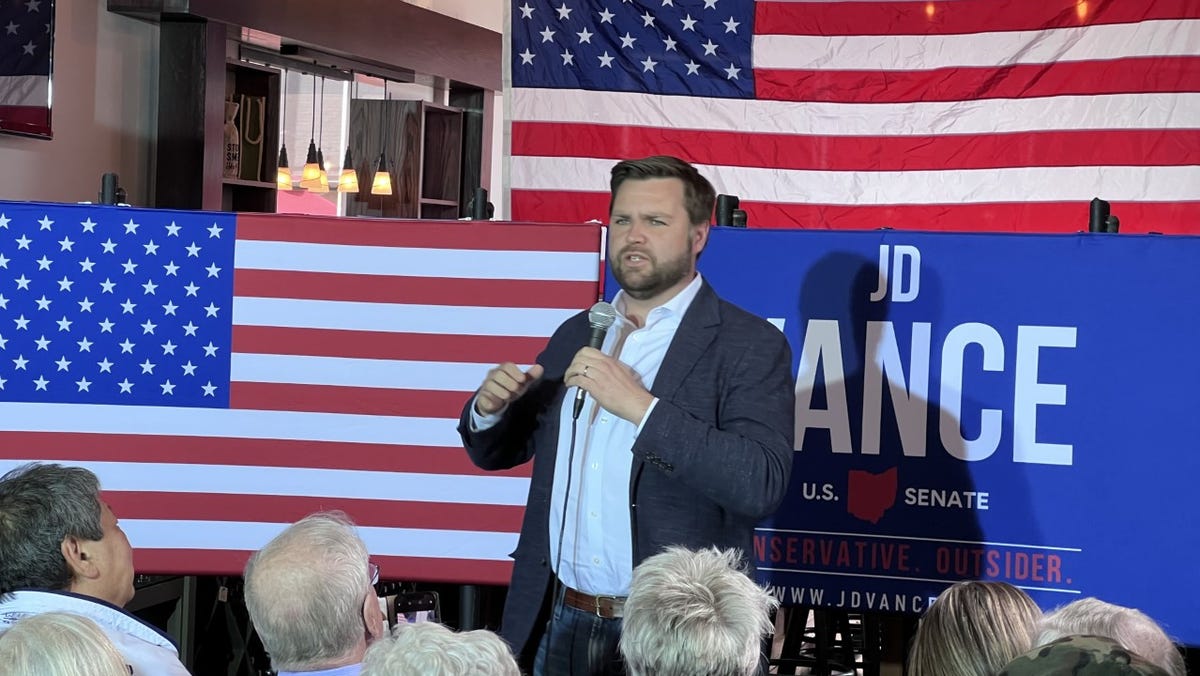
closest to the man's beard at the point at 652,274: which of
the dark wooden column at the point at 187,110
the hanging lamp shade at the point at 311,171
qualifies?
the dark wooden column at the point at 187,110

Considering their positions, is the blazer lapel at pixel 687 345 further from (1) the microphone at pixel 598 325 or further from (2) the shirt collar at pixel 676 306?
(1) the microphone at pixel 598 325

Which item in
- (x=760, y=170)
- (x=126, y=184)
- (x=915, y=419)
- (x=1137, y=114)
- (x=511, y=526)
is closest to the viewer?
(x=915, y=419)

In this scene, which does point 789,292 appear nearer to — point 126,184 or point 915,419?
point 915,419

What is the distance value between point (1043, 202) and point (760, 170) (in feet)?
3.54

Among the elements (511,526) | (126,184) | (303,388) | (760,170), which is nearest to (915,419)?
(511,526)

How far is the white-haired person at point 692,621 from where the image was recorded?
2.02 meters

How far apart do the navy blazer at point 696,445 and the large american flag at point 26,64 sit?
192 inches

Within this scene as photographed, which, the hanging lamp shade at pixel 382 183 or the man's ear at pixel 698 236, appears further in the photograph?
the hanging lamp shade at pixel 382 183

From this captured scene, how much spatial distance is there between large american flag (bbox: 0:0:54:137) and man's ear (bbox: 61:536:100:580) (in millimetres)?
5019

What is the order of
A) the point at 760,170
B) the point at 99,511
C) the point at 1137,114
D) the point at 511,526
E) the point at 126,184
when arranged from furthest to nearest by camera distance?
the point at 126,184, the point at 760,170, the point at 1137,114, the point at 511,526, the point at 99,511

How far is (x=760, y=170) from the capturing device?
223 inches

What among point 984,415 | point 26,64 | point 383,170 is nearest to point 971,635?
point 984,415

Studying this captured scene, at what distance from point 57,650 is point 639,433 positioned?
1.15 m

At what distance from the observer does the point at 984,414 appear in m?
3.75
